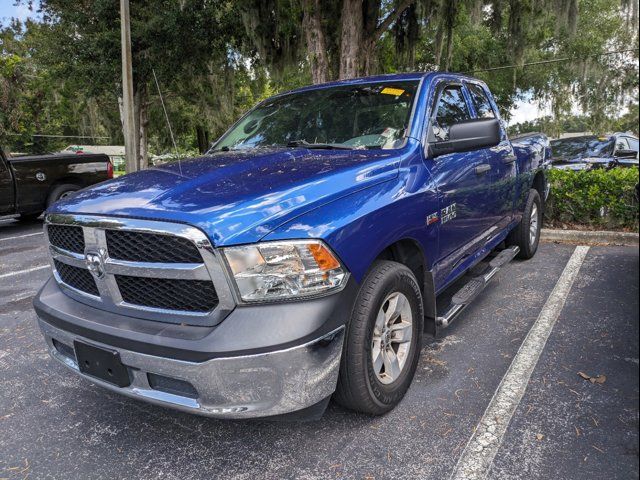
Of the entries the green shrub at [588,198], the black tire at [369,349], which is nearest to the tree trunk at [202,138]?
the green shrub at [588,198]

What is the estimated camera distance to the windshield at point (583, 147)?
30.0 ft

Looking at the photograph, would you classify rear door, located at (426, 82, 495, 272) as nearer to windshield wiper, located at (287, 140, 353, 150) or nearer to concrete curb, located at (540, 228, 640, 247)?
windshield wiper, located at (287, 140, 353, 150)

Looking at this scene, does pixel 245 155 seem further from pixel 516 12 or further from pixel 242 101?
pixel 242 101

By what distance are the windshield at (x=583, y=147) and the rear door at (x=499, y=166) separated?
18.3 feet

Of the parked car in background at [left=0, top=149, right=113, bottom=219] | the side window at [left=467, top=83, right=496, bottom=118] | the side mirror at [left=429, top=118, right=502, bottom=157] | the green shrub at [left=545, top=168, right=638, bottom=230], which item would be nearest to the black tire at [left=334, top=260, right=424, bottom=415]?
the side mirror at [left=429, top=118, right=502, bottom=157]

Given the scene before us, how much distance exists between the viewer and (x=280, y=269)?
205cm

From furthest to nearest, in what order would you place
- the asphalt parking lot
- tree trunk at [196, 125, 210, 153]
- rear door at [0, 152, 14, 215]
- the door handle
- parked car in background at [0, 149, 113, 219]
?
tree trunk at [196, 125, 210, 153], parked car in background at [0, 149, 113, 219], rear door at [0, 152, 14, 215], the door handle, the asphalt parking lot

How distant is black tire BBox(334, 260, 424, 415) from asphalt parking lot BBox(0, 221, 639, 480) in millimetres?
177

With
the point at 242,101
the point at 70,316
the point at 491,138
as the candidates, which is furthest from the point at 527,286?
the point at 242,101

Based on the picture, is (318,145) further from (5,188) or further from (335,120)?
(5,188)

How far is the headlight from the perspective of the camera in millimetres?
2018

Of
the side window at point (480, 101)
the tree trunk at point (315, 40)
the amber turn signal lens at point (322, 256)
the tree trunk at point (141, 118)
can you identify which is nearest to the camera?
the amber turn signal lens at point (322, 256)

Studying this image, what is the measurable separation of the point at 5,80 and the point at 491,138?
18102 millimetres

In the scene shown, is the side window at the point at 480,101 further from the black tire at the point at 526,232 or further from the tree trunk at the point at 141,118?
the tree trunk at the point at 141,118
